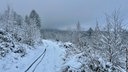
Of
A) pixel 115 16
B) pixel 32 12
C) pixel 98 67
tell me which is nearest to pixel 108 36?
pixel 115 16

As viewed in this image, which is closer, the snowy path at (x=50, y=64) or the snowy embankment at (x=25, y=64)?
the snowy embankment at (x=25, y=64)

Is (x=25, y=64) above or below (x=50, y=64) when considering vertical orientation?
above

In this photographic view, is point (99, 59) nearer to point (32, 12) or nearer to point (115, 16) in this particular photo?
point (115, 16)

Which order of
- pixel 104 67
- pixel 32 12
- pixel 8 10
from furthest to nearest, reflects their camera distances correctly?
pixel 32 12 < pixel 8 10 < pixel 104 67

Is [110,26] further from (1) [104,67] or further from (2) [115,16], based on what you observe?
(1) [104,67]

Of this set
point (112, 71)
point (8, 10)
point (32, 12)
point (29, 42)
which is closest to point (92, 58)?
point (112, 71)

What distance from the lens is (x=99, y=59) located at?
33.8ft

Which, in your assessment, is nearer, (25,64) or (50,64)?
(25,64)

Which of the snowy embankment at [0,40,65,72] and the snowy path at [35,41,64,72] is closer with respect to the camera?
the snowy embankment at [0,40,65,72]

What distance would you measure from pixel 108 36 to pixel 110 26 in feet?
1.93

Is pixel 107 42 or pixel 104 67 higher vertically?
pixel 107 42

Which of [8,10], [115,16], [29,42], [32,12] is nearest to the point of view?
[115,16]

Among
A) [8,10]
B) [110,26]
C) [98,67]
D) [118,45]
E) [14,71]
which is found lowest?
[14,71]

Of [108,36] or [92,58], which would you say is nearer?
[92,58]
